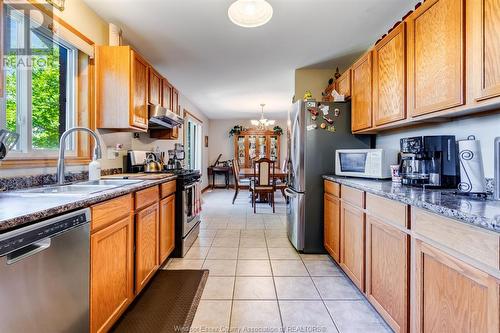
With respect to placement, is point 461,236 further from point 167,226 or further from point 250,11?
point 167,226

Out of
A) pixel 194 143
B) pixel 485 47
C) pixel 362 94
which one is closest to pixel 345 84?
pixel 362 94

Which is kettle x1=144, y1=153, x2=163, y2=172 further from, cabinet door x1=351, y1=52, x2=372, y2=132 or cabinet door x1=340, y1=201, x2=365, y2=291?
cabinet door x1=351, y1=52, x2=372, y2=132

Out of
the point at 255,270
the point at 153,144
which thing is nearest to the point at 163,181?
the point at 255,270

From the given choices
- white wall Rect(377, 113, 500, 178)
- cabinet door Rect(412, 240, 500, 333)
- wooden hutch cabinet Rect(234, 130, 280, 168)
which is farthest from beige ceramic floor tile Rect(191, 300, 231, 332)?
wooden hutch cabinet Rect(234, 130, 280, 168)

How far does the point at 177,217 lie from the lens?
2791mm

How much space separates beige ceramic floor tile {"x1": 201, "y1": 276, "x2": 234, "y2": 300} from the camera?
6.49ft

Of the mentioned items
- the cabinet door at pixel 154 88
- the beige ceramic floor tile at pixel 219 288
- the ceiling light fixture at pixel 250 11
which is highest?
the ceiling light fixture at pixel 250 11

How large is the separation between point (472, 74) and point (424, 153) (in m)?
0.53

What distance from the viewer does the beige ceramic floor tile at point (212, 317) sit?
5.28ft

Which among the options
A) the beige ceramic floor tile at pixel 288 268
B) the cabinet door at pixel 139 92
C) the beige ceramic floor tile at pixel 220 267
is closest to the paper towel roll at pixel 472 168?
the beige ceramic floor tile at pixel 288 268

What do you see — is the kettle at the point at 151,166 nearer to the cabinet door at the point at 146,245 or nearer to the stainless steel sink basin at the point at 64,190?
the cabinet door at the point at 146,245

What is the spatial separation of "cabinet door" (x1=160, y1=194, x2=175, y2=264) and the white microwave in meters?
1.77

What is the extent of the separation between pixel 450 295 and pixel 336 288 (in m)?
1.14

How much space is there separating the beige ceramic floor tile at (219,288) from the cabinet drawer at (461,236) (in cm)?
143
